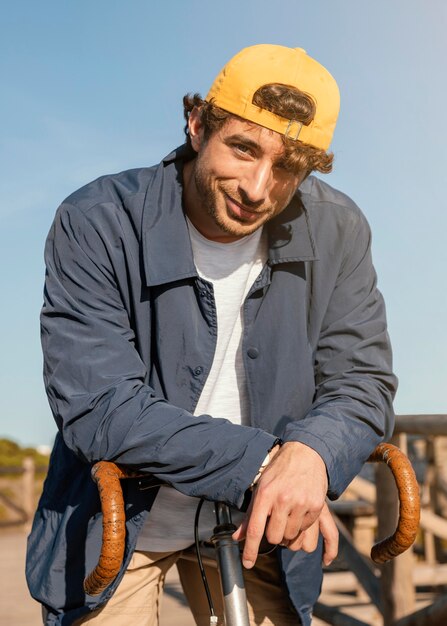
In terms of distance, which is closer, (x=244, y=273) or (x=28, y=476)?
(x=244, y=273)

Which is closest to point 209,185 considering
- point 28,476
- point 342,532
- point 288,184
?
point 288,184

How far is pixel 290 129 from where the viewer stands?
2.17m

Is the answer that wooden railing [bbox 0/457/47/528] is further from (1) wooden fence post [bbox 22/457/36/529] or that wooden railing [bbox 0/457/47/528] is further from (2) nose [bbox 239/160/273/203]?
(2) nose [bbox 239/160/273/203]

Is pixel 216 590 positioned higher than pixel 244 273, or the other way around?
pixel 244 273

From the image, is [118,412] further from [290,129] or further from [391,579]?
[391,579]

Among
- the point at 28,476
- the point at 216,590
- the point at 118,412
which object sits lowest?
the point at 28,476

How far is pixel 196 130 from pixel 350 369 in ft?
2.44

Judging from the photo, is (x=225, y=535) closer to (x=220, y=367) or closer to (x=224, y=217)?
(x=220, y=367)

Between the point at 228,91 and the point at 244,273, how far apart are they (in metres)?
0.46

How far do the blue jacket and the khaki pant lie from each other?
0.07 metres

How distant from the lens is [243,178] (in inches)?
85.9

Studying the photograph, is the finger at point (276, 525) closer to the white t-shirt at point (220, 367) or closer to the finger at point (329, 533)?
the finger at point (329, 533)

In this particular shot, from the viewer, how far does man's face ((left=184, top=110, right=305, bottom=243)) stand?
2.17m

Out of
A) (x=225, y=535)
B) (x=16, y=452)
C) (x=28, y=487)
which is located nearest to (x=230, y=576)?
(x=225, y=535)
